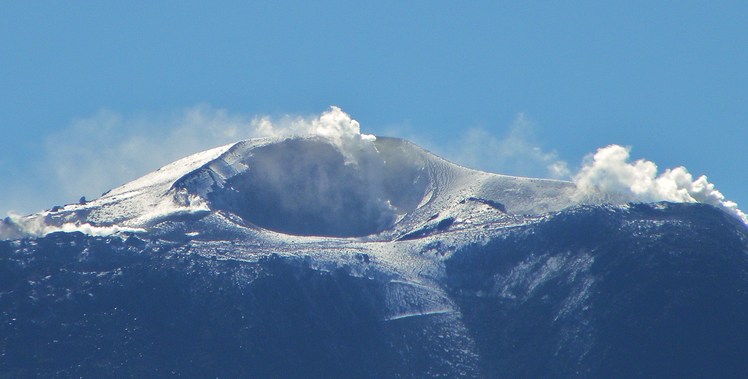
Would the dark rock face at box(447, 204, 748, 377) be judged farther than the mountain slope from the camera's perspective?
No

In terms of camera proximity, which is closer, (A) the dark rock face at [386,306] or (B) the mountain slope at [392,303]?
(A) the dark rock face at [386,306]

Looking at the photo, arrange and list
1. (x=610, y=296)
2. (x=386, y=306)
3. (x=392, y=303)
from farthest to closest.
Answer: (x=392, y=303) → (x=386, y=306) → (x=610, y=296)

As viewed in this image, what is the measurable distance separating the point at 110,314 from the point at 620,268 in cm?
7414

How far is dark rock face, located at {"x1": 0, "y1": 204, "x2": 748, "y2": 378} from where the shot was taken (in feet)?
544

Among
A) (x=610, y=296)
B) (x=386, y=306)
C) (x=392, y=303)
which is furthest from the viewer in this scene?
(x=392, y=303)

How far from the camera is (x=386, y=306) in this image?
18475 centimetres

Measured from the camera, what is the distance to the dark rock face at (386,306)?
544 feet

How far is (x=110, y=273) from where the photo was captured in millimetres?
183000

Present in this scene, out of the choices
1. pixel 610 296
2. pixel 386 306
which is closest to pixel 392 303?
pixel 386 306

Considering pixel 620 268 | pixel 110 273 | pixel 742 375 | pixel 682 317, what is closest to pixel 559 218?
pixel 620 268

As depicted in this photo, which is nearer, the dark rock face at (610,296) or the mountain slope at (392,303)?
the dark rock face at (610,296)

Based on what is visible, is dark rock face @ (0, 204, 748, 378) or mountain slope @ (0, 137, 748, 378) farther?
mountain slope @ (0, 137, 748, 378)

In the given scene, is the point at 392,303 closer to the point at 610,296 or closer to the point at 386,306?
the point at 386,306

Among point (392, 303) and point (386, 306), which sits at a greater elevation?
point (392, 303)
